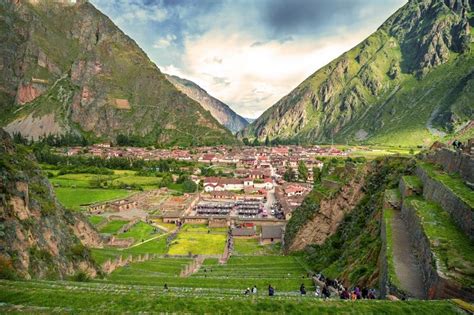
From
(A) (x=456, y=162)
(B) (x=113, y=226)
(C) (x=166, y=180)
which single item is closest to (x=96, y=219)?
(B) (x=113, y=226)

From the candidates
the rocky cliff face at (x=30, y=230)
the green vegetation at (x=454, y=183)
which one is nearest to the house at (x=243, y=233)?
the rocky cliff face at (x=30, y=230)

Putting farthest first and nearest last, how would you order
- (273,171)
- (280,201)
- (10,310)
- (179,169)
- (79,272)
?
(273,171)
(179,169)
(280,201)
(79,272)
(10,310)

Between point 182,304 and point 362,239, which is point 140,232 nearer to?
point 362,239

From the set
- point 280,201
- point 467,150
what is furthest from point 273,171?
point 467,150

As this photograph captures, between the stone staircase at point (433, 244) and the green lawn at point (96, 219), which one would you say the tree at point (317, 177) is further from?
the stone staircase at point (433, 244)

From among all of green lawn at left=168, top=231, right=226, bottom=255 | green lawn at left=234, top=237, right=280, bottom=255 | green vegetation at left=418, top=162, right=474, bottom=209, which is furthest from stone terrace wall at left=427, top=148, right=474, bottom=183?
green lawn at left=168, top=231, right=226, bottom=255

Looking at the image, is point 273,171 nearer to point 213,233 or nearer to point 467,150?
point 213,233
